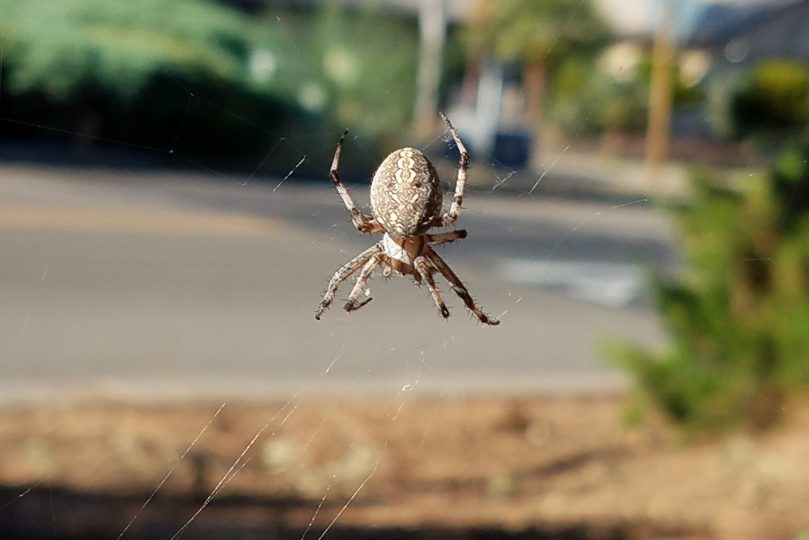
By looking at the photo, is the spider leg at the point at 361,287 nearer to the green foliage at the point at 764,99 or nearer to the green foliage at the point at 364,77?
the green foliage at the point at 364,77

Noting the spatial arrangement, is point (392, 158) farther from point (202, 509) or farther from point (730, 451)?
point (730, 451)

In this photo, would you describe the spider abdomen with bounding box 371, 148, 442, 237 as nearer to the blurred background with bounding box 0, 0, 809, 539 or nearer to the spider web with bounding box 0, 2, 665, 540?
the spider web with bounding box 0, 2, 665, 540

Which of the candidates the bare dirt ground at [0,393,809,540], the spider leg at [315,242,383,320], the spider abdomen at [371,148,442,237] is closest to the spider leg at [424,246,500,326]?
the spider leg at [315,242,383,320]

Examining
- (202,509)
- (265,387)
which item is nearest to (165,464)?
(202,509)

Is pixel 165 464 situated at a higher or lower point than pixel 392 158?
lower

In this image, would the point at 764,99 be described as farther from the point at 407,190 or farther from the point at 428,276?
the point at 407,190

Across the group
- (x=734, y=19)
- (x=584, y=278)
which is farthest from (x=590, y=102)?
(x=584, y=278)

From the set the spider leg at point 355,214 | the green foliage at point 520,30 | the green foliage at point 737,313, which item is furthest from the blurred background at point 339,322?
the green foliage at point 520,30
